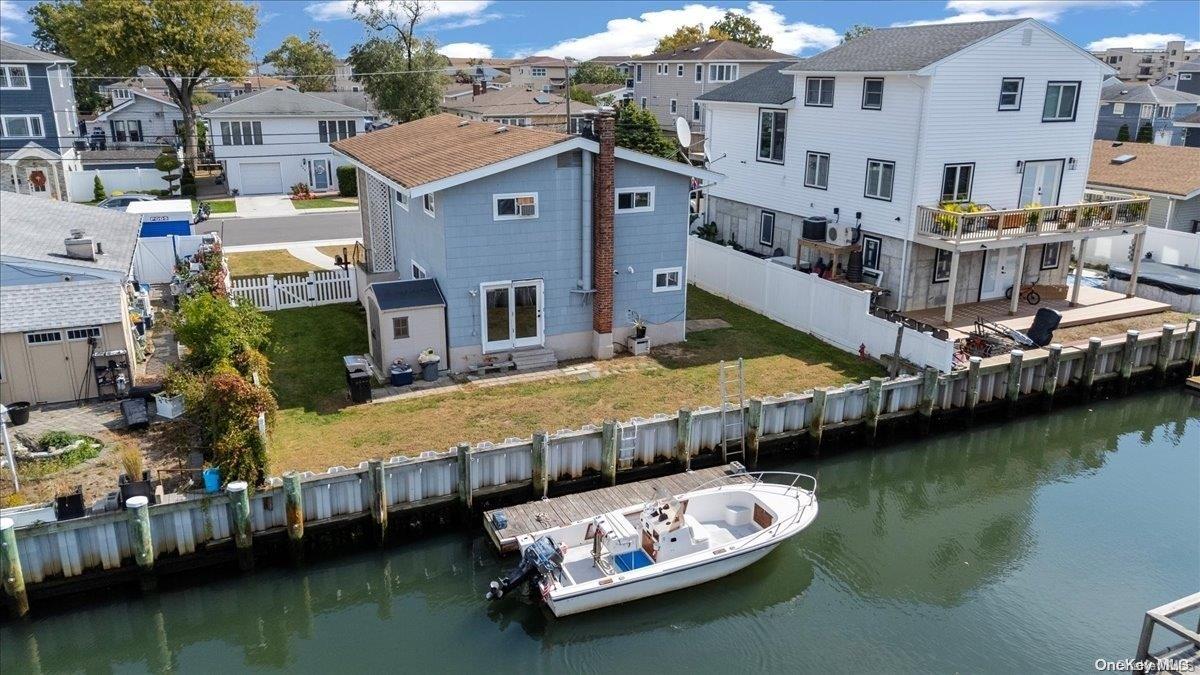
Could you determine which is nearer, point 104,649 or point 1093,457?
point 104,649

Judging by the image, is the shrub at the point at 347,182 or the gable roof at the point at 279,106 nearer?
the gable roof at the point at 279,106

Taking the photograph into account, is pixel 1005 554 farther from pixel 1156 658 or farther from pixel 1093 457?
pixel 1093 457

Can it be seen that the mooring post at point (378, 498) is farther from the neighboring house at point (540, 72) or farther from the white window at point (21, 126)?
the neighboring house at point (540, 72)

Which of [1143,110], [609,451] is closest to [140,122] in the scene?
[609,451]

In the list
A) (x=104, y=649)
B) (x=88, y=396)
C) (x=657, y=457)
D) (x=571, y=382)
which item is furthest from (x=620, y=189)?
(x=104, y=649)

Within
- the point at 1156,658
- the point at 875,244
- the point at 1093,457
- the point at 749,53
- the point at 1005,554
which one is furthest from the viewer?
the point at 749,53

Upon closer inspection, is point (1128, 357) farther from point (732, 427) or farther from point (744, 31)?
point (744, 31)

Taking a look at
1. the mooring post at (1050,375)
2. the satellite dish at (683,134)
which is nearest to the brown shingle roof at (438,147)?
the satellite dish at (683,134)
